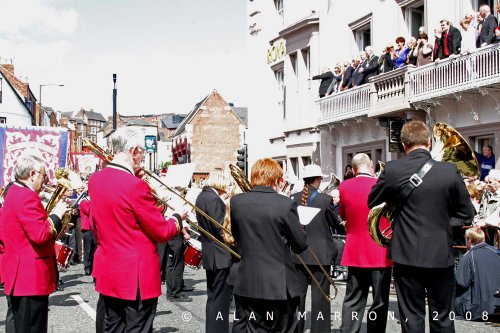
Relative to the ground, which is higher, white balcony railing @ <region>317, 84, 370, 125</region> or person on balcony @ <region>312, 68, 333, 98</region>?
person on balcony @ <region>312, 68, 333, 98</region>

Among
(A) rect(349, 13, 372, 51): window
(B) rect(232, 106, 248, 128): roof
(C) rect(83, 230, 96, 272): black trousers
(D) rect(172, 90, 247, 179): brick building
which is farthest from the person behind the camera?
(B) rect(232, 106, 248, 128): roof

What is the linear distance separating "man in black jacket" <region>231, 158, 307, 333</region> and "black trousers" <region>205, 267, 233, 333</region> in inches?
83.4

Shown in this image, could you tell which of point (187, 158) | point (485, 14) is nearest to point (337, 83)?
point (485, 14)

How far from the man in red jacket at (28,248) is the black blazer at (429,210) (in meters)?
2.86

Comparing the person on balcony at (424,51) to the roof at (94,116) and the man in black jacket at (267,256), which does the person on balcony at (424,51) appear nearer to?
the man in black jacket at (267,256)

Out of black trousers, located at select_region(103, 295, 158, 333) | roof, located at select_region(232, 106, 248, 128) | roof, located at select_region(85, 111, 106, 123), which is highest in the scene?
roof, located at select_region(85, 111, 106, 123)

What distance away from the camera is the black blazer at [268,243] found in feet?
18.5

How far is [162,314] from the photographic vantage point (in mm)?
10180

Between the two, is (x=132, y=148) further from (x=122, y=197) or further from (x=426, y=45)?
(x=426, y=45)

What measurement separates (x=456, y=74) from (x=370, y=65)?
13.4 feet

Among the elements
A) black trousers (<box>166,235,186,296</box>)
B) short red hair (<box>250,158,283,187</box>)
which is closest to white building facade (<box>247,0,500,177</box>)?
black trousers (<box>166,235,186,296</box>)

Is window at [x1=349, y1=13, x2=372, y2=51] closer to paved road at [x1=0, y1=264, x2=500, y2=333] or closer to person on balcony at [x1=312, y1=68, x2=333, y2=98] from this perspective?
person on balcony at [x1=312, y1=68, x2=333, y2=98]

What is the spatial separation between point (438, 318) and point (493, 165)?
33.9ft

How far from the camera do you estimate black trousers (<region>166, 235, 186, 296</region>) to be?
1173 centimetres
